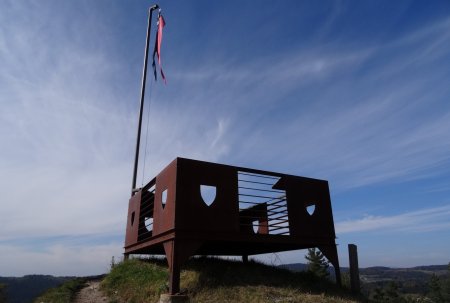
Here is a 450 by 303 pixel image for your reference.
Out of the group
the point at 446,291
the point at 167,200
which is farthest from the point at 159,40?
the point at 446,291

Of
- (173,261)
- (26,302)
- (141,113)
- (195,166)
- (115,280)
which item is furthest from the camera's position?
(141,113)

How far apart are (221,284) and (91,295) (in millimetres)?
5950

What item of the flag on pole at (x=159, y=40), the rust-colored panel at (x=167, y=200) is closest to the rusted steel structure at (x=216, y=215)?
the rust-colored panel at (x=167, y=200)

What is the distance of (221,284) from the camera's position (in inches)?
476

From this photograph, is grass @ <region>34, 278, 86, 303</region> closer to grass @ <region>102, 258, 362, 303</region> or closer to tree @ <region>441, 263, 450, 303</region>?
grass @ <region>102, 258, 362, 303</region>

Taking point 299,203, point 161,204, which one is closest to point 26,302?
point 161,204

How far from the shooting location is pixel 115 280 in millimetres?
15719

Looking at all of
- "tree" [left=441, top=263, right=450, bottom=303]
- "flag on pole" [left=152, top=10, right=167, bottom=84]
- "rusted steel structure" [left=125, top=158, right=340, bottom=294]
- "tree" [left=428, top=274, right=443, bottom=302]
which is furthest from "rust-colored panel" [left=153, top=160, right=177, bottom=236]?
"tree" [left=428, top=274, right=443, bottom=302]

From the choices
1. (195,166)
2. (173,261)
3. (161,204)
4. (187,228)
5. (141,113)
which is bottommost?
(173,261)

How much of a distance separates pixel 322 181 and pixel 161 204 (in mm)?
6800

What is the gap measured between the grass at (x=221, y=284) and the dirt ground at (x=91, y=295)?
335mm

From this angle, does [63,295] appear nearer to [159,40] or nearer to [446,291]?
[159,40]

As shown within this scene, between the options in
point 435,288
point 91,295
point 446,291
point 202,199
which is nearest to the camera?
point 202,199

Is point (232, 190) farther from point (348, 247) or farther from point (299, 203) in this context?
point (348, 247)
